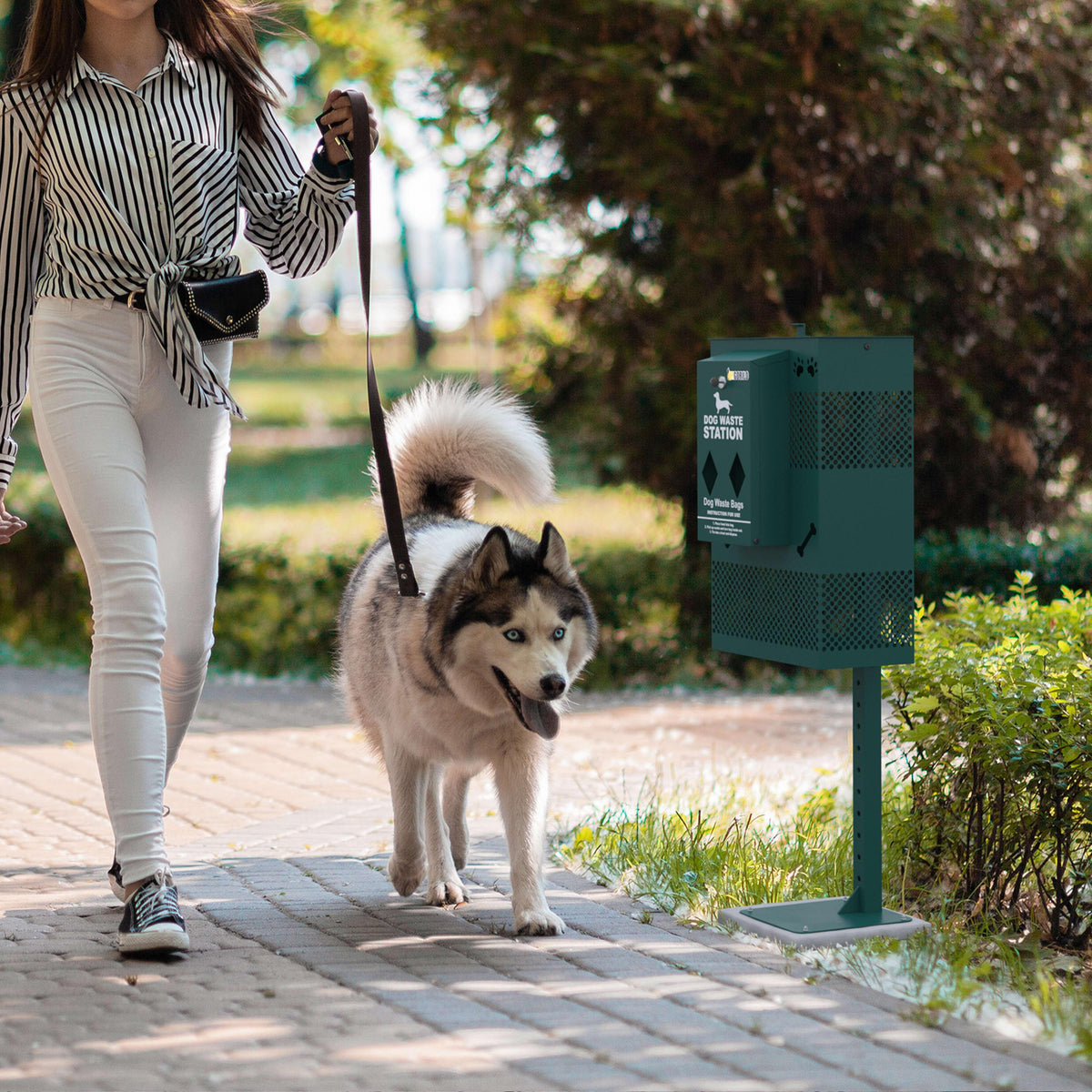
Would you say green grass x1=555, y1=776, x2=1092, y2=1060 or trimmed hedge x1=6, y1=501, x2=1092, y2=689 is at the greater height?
trimmed hedge x1=6, y1=501, x2=1092, y2=689

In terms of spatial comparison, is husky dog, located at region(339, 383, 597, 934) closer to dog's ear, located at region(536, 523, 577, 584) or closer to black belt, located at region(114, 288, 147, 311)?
dog's ear, located at region(536, 523, 577, 584)

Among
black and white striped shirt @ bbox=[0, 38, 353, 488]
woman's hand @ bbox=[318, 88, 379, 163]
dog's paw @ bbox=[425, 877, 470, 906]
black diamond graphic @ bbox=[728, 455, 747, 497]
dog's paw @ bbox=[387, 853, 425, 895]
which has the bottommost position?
dog's paw @ bbox=[425, 877, 470, 906]

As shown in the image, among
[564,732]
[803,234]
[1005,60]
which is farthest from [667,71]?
[564,732]

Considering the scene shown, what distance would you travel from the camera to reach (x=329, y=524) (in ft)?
43.1

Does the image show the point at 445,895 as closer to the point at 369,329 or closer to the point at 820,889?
the point at 820,889

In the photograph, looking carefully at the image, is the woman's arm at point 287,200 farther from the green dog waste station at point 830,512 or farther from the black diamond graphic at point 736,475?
the black diamond graphic at point 736,475

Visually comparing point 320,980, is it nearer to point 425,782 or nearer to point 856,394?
point 425,782

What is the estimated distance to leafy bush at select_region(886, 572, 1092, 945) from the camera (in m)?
3.85

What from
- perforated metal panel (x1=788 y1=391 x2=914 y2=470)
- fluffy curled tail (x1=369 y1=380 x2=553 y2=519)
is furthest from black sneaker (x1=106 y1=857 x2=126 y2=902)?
perforated metal panel (x1=788 y1=391 x2=914 y2=470)

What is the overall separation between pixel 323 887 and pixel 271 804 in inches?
53.3

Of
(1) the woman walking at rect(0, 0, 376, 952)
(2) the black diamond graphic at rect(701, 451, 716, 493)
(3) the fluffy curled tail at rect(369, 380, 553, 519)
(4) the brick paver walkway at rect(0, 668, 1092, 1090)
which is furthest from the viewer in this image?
(3) the fluffy curled tail at rect(369, 380, 553, 519)

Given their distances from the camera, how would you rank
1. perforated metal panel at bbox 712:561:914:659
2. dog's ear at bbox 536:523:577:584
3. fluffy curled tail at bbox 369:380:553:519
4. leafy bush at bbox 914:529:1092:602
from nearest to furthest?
perforated metal panel at bbox 712:561:914:659 → dog's ear at bbox 536:523:577:584 → fluffy curled tail at bbox 369:380:553:519 → leafy bush at bbox 914:529:1092:602

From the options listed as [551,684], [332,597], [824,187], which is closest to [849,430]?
[551,684]

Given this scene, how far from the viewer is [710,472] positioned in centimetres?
400
